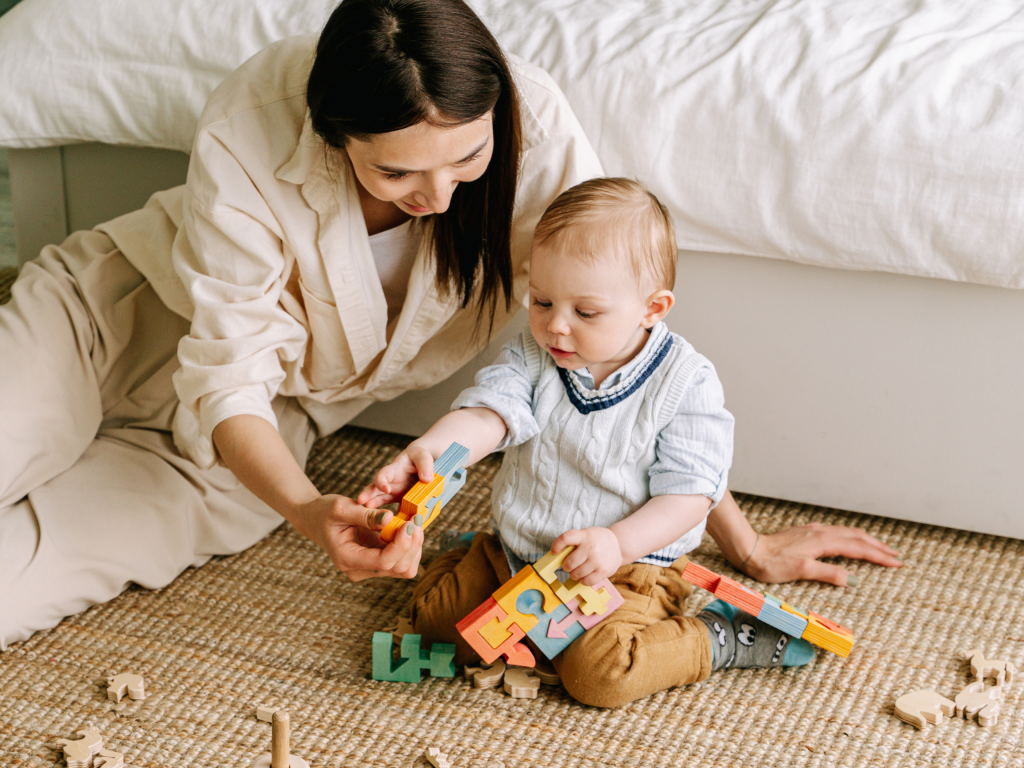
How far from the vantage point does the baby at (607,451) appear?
919 millimetres

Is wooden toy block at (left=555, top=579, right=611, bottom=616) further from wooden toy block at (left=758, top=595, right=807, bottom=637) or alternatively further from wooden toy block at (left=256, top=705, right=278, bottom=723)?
wooden toy block at (left=256, top=705, right=278, bottom=723)

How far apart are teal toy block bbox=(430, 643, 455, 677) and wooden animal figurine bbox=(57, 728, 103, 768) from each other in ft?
1.01

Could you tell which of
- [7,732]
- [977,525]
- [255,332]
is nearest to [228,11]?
[255,332]

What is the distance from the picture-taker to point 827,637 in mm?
982

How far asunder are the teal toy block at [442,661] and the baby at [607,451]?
2 cm

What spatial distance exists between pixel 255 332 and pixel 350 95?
30 centimetres

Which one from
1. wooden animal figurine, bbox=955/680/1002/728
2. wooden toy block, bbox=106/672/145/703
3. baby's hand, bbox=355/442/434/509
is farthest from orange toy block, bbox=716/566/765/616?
wooden toy block, bbox=106/672/145/703

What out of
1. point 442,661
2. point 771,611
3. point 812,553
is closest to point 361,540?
point 442,661

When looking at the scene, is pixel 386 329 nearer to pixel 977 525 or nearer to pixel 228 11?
pixel 228 11

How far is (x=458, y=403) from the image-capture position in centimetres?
99

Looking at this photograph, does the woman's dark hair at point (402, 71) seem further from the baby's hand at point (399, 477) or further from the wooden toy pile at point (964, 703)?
the wooden toy pile at point (964, 703)

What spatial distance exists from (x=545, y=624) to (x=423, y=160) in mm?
443

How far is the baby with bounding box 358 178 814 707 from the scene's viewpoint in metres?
0.92

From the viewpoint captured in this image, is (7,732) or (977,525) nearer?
(7,732)
